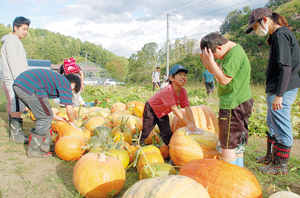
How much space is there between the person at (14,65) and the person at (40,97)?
0.81 meters

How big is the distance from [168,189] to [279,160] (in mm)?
1983

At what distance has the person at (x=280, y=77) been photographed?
2.40m

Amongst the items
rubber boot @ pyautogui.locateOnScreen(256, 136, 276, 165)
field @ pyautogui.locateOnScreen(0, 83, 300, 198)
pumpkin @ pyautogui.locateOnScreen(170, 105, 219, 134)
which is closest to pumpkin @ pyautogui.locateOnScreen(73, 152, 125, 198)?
field @ pyautogui.locateOnScreen(0, 83, 300, 198)

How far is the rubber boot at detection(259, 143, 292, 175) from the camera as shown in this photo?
257cm

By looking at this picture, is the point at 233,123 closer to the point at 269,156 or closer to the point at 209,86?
the point at 269,156

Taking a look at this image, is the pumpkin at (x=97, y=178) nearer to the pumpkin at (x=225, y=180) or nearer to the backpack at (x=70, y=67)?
the pumpkin at (x=225, y=180)

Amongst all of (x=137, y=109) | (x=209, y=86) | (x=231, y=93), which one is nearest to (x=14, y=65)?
(x=137, y=109)

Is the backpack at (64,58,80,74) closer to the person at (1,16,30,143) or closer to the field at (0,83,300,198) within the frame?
the person at (1,16,30,143)

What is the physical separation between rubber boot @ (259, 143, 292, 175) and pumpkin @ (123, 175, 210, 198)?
67.2 inches

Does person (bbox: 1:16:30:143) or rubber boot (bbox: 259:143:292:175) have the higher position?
person (bbox: 1:16:30:143)

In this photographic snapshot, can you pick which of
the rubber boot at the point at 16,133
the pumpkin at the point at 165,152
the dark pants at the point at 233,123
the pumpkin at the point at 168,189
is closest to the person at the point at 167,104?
the pumpkin at the point at 165,152

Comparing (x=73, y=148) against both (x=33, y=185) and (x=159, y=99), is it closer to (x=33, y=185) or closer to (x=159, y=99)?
(x=33, y=185)

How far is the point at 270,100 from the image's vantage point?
105 inches

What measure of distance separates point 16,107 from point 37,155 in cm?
130
